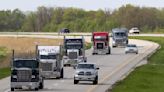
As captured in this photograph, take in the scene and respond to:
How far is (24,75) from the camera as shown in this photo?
43750 mm

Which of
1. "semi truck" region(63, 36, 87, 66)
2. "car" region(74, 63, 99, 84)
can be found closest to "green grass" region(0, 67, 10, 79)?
"semi truck" region(63, 36, 87, 66)

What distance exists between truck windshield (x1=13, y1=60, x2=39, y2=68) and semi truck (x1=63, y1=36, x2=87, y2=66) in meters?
25.2

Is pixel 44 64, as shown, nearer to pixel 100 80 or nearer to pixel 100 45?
pixel 100 80

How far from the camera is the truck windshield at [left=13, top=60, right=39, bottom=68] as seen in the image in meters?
44.0

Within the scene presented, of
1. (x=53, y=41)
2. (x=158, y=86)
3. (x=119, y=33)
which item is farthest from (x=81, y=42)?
(x=53, y=41)

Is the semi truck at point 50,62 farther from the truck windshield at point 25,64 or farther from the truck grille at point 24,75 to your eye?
the truck grille at point 24,75

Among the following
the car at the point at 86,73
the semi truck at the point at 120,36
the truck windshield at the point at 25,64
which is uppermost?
the semi truck at the point at 120,36

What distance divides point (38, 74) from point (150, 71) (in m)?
21.1

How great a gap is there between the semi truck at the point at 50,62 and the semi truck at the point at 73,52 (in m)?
14.0

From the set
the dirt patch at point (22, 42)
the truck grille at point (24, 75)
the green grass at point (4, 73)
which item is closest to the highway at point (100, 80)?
the truck grille at point (24, 75)

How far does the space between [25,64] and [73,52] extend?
2634cm

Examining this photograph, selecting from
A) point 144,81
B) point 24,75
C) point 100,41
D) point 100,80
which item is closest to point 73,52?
point 100,80

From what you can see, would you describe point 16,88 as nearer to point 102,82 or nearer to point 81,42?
point 102,82

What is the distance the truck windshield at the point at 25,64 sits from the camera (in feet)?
144
